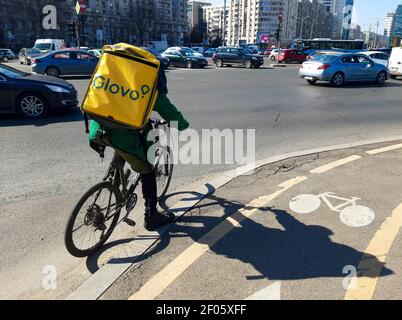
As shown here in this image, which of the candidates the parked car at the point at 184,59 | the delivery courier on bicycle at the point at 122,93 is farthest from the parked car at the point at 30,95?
the parked car at the point at 184,59

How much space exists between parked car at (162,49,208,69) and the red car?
12348 mm

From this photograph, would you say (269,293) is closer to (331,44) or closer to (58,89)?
(58,89)

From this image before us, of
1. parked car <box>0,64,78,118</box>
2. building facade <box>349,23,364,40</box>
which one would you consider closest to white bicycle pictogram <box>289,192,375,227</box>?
parked car <box>0,64,78,118</box>

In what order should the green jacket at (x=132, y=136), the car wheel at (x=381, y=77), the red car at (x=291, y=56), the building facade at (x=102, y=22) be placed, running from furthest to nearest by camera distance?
the building facade at (x=102, y=22)
the red car at (x=291, y=56)
the car wheel at (x=381, y=77)
the green jacket at (x=132, y=136)

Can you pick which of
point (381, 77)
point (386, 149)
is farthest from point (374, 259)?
point (381, 77)

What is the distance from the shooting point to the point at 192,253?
10.00 feet

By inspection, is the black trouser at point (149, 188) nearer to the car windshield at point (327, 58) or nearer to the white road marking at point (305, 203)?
the white road marking at point (305, 203)

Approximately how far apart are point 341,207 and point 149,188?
6.90 ft

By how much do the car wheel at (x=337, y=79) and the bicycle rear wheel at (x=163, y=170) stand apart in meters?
13.9

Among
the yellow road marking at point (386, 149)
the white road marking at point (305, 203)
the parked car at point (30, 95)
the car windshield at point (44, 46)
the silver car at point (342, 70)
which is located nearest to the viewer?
the white road marking at point (305, 203)

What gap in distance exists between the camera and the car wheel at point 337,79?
16141 mm

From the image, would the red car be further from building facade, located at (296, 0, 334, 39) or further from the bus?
building facade, located at (296, 0, 334, 39)

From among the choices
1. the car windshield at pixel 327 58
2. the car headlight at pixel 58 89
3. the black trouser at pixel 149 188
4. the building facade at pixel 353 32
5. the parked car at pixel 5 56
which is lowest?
the parked car at pixel 5 56

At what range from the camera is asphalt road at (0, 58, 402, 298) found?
10.1 feet
